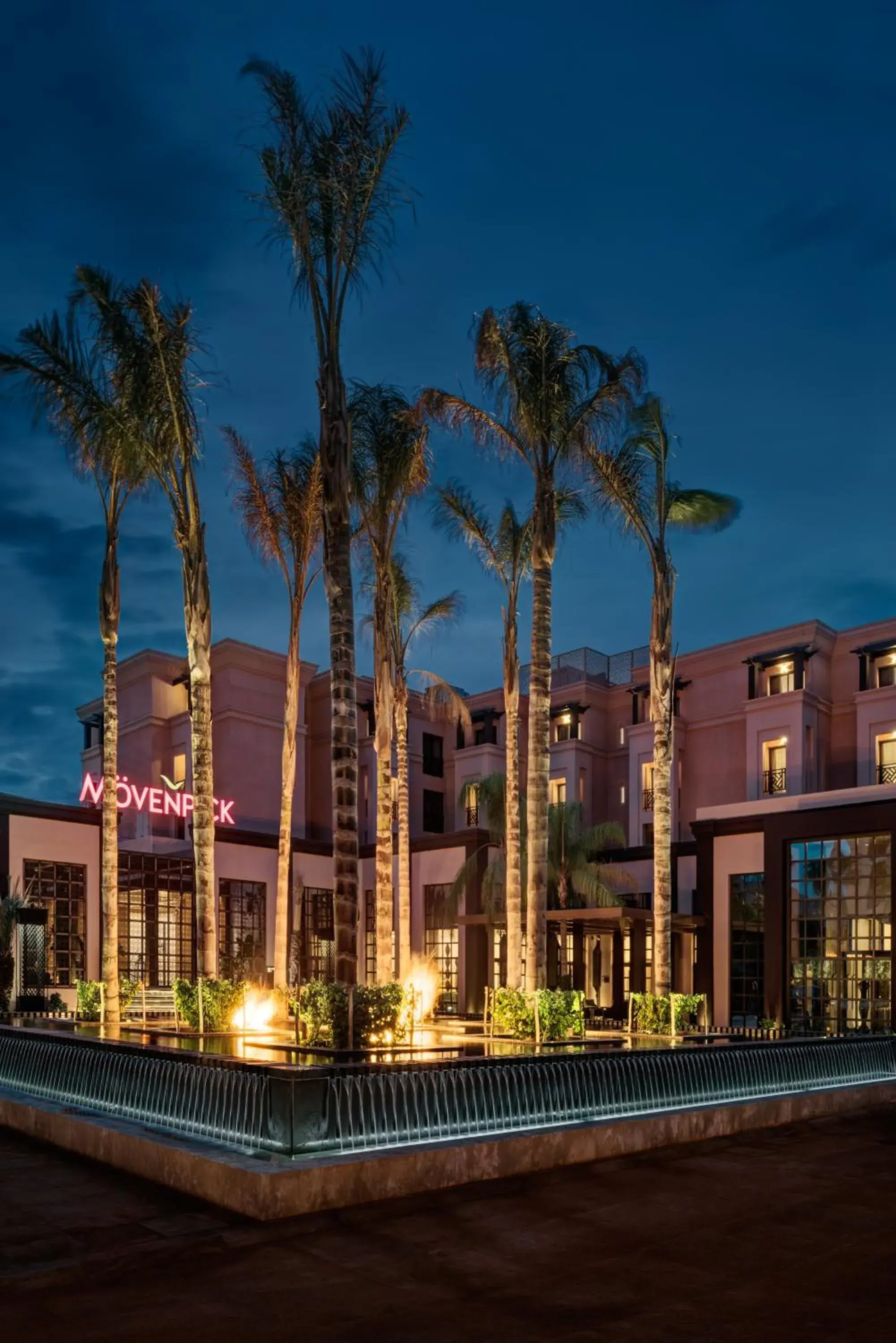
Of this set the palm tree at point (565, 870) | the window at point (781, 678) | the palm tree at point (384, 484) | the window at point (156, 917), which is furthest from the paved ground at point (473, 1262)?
the window at point (781, 678)

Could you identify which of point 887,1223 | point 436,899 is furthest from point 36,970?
point 887,1223

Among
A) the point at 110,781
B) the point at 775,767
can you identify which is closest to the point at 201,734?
the point at 110,781

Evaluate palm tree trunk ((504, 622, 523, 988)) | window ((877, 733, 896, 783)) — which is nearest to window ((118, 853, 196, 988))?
palm tree trunk ((504, 622, 523, 988))

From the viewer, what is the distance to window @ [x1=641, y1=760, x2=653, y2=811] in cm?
4656

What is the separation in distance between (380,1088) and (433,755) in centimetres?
4479

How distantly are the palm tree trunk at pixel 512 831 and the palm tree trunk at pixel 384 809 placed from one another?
232cm

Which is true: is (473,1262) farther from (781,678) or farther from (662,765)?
(781,678)

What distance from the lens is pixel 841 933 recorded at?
90.3 feet

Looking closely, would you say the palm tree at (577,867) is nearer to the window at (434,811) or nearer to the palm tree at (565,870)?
the palm tree at (565,870)

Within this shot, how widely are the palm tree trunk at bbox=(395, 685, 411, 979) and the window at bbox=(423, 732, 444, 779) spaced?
24083mm

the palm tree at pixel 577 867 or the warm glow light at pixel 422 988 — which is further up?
the palm tree at pixel 577 867

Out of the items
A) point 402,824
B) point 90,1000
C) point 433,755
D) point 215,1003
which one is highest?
point 433,755

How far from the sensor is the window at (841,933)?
2673 centimetres

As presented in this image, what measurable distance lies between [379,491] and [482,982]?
671 inches
